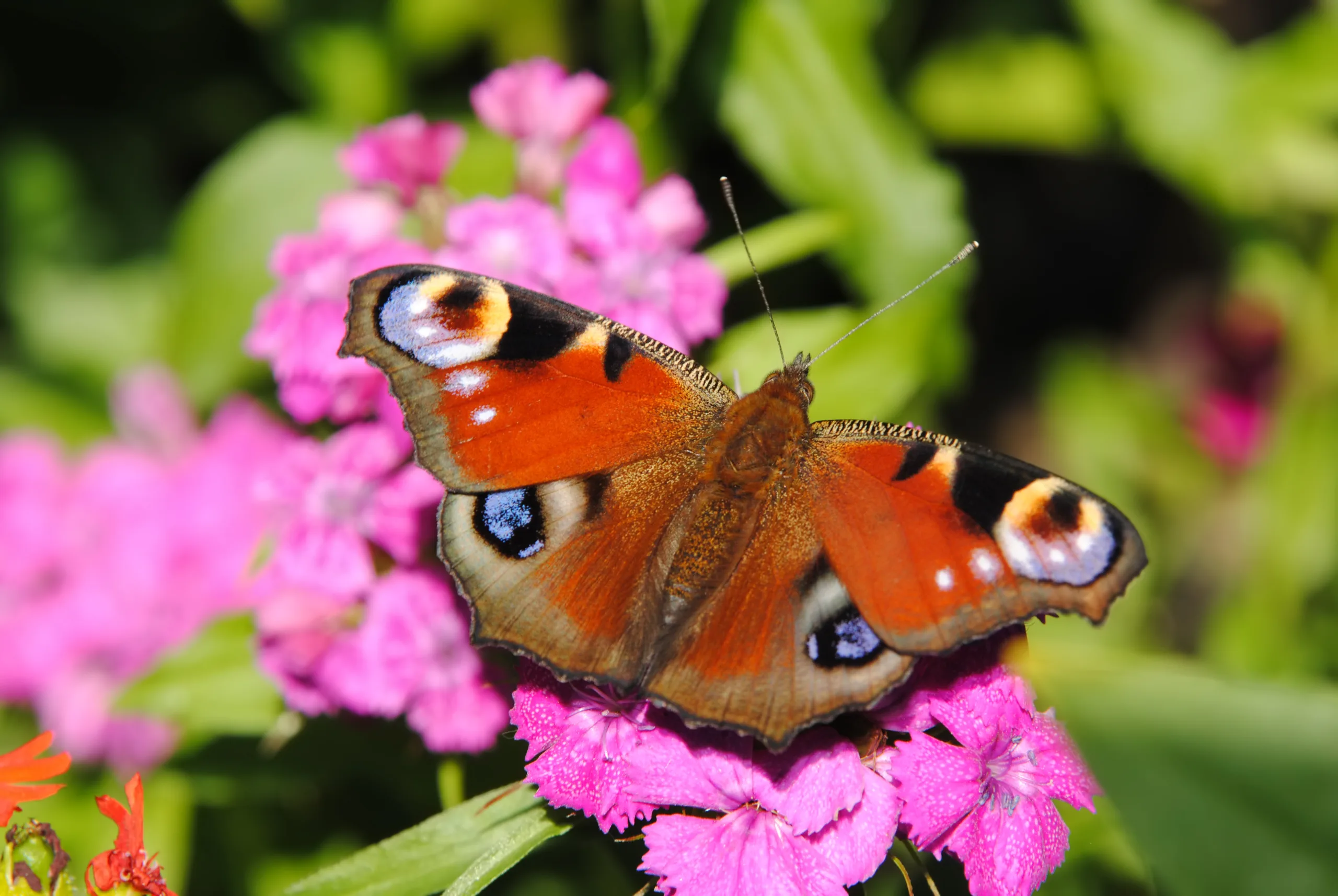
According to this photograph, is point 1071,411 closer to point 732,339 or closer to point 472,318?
point 732,339

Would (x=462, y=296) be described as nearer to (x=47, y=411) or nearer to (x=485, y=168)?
(x=485, y=168)

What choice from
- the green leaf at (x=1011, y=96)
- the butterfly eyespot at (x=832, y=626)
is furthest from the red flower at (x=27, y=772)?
the green leaf at (x=1011, y=96)

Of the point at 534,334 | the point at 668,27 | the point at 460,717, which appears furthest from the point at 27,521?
the point at 668,27

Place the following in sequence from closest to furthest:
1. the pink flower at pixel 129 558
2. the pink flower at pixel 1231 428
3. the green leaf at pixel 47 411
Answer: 1. the pink flower at pixel 129 558
2. the green leaf at pixel 47 411
3. the pink flower at pixel 1231 428

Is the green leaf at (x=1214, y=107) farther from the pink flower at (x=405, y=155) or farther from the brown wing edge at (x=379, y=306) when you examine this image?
the brown wing edge at (x=379, y=306)

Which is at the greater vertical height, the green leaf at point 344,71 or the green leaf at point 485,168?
the green leaf at point 344,71

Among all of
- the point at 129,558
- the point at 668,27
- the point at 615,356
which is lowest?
the point at 129,558
